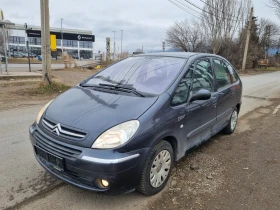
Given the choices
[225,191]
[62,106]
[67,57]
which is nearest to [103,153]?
[62,106]

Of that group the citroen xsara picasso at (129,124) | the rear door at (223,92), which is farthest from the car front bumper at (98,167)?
the rear door at (223,92)

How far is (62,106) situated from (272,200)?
2.71m

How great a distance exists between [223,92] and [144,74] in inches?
63.2

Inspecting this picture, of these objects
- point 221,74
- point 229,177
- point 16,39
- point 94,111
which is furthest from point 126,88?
point 16,39

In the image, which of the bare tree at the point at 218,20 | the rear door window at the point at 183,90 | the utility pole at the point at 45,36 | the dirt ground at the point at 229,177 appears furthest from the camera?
the bare tree at the point at 218,20

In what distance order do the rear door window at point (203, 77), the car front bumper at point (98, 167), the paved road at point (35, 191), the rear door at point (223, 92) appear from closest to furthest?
the car front bumper at point (98, 167) → the paved road at point (35, 191) → the rear door window at point (203, 77) → the rear door at point (223, 92)

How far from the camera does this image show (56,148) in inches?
98.9

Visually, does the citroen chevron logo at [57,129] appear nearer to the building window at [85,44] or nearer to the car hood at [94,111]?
the car hood at [94,111]

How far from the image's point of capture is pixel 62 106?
2947 mm

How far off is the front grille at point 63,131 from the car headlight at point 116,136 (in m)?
0.18

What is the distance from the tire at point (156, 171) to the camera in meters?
2.64

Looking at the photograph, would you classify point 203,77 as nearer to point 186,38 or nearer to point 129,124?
point 129,124

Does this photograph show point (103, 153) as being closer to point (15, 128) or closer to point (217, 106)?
point (217, 106)

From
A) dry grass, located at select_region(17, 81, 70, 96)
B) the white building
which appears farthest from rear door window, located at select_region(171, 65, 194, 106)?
the white building
